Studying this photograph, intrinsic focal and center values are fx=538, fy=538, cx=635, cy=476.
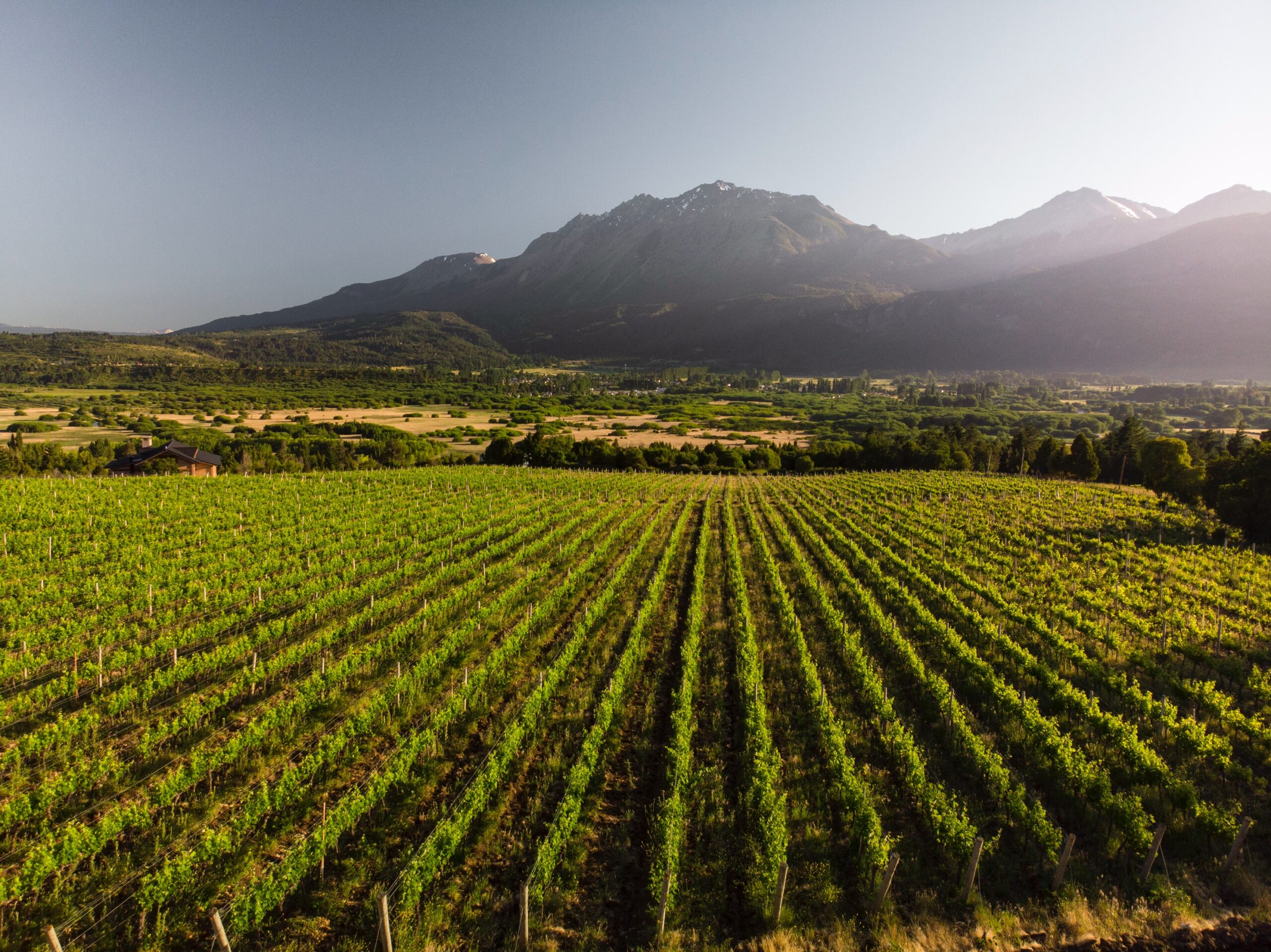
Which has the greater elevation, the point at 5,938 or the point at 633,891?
the point at 5,938

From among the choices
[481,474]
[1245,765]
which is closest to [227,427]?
[481,474]

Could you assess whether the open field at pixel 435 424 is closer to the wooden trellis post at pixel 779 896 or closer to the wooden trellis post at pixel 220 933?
the wooden trellis post at pixel 779 896

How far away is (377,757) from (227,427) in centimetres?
12611

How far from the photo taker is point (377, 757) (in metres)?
12.2

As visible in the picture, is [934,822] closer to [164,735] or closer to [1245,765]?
[1245,765]

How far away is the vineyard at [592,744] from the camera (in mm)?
8719

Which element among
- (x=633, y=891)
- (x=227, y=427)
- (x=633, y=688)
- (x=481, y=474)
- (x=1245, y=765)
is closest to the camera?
(x=633, y=891)

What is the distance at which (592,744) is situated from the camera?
12.0 metres

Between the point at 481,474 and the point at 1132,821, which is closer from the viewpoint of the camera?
the point at 1132,821

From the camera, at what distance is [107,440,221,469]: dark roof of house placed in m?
58.6

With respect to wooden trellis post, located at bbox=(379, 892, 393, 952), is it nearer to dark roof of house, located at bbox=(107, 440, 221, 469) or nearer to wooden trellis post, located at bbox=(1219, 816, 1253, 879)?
wooden trellis post, located at bbox=(1219, 816, 1253, 879)

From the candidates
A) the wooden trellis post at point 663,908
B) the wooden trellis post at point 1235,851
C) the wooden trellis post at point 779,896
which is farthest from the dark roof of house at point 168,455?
the wooden trellis post at point 1235,851

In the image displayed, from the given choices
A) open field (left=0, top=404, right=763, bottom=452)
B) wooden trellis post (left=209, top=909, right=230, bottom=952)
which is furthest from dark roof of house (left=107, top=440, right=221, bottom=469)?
wooden trellis post (left=209, top=909, right=230, bottom=952)

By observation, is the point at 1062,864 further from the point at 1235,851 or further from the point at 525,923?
the point at 525,923
